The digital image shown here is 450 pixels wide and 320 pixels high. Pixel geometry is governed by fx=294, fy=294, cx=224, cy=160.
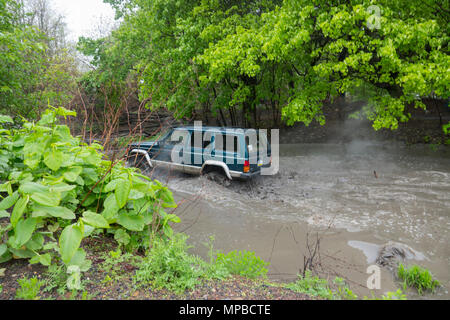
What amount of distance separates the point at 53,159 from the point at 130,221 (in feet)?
2.92

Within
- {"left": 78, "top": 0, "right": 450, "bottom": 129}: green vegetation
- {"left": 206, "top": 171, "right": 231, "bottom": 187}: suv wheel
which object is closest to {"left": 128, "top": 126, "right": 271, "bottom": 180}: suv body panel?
{"left": 206, "top": 171, "right": 231, "bottom": 187}: suv wheel

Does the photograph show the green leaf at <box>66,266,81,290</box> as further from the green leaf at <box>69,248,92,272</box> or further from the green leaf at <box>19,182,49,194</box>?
the green leaf at <box>19,182,49,194</box>

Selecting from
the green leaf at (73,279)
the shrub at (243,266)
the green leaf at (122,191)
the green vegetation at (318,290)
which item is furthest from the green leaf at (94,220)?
the green vegetation at (318,290)

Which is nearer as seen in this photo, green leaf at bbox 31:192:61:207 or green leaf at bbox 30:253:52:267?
green leaf at bbox 31:192:61:207

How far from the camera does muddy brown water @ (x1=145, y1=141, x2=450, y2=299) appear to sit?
4754 millimetres

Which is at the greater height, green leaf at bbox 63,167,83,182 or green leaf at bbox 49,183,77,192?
green leaf at bbox 63,167,83,182

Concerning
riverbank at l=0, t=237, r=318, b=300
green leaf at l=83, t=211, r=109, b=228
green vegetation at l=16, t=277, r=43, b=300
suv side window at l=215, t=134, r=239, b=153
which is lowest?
riverbank at l=0, t=237, r=318, b=300

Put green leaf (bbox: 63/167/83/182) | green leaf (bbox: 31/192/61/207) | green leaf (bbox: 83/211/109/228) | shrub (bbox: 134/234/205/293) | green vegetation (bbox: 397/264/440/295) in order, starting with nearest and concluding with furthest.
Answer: green leaf (bbox: 31/192/61/207) < green leaf (bbox: 83/211/109/228) < shrub (bbox: 134/234/205/293) < green leaf (bbox: 63/167/83/182) < green vegetation (bbox: 397/264/440/295)

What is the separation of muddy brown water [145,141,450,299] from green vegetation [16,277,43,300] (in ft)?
5.15

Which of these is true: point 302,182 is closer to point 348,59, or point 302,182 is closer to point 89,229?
point 348,59

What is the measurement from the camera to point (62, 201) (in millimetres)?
2707

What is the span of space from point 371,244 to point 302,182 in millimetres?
4689
